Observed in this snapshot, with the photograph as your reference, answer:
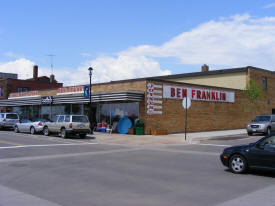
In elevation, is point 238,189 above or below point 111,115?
below

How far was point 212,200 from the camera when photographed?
684 cm

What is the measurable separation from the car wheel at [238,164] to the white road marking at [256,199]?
86.2 inches

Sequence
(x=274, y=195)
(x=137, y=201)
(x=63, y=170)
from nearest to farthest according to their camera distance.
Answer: (x=137, y=201) → (x=274, y=195) → (x=63, y=170)

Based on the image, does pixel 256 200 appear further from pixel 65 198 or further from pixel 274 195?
pixel 65 198

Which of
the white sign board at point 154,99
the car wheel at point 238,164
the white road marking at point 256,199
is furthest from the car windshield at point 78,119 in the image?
the white road marking at point 256,199

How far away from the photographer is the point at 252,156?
380 inches

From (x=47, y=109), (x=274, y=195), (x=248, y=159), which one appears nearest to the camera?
(x=274, y=195)

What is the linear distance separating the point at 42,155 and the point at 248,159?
863 cm

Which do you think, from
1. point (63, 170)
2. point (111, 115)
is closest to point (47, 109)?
point (111, 115)

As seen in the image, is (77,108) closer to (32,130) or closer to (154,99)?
(32,130)

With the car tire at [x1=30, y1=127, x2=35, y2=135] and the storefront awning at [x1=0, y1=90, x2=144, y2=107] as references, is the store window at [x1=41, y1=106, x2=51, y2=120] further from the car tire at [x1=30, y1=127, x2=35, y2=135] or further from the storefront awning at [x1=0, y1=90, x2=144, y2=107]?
the car tire at [x1=30, y1=127, x2=35, y2=135]

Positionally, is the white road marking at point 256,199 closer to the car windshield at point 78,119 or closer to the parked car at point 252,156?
the parked car at point 252,156

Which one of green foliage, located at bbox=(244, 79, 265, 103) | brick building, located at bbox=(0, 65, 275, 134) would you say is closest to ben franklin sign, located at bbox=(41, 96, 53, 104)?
brick building, located at bbox=(0, 65, 275, 134)

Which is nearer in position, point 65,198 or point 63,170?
point 65,198
